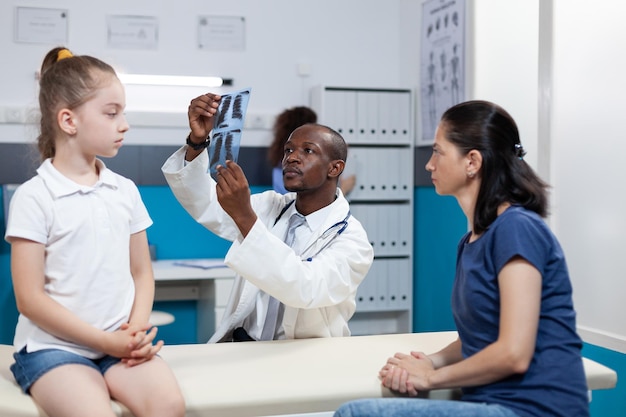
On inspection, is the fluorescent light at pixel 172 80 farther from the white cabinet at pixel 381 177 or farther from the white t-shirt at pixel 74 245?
the white t-shirt at pixel 74 245

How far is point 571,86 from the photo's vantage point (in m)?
3.11

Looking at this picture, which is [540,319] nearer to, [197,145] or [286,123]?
[197,145]

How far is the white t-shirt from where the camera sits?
60.7 inches

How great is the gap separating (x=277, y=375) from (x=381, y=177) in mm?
3353

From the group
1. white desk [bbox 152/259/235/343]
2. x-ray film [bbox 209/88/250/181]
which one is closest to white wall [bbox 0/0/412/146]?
white desk [bbox 152/259/235/343]

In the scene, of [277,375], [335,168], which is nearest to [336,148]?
[335,168]

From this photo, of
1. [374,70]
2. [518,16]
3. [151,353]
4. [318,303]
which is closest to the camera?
[151,353]

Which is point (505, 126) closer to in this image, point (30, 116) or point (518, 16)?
point (30, 116)

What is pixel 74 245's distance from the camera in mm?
1569

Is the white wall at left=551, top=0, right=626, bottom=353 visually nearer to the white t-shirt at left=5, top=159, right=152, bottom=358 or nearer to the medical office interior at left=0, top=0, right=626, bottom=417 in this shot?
the medical office interior at left=0, top=0, right=626, bottom=417

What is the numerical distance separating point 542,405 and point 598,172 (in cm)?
175

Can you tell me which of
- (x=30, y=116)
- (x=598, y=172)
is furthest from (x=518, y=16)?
(x=30, y=116)

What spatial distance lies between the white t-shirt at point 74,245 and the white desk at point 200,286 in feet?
8.15

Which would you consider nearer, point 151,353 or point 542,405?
point 542,405
